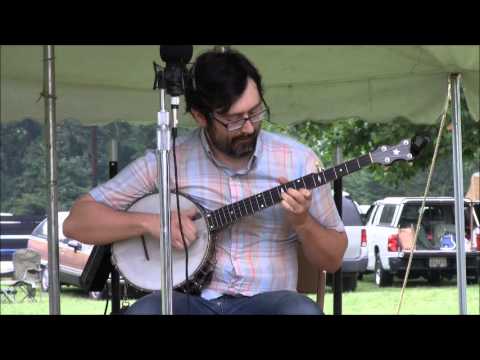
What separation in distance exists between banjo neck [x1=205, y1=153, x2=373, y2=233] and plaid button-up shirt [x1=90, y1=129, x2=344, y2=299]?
0.14 ft

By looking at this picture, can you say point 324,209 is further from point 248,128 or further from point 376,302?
point 376,302

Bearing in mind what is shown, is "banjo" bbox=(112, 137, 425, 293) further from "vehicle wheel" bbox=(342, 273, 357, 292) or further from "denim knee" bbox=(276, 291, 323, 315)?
"vehicle wheel" bbox=(342, 273, 357, 292)

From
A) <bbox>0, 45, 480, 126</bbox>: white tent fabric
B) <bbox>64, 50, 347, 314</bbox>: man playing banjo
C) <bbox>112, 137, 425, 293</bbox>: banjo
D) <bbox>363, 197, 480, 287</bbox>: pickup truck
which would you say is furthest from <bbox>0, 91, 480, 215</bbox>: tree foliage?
<bbox>64, 50, 347, 314</bbox>: man playing banjo

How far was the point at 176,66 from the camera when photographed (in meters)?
2.21

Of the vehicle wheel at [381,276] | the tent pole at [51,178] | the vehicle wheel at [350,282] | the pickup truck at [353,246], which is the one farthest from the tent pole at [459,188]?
the vehicle wheel at [381,276]

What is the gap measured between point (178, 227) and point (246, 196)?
283 mm

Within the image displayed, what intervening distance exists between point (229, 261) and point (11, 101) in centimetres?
178

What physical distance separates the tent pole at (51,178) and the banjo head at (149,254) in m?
0.46

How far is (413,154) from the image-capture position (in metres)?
2.88

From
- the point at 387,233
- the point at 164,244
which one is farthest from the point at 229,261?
the point at 387,233

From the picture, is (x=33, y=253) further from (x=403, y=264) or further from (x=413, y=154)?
(x=413, y=154)

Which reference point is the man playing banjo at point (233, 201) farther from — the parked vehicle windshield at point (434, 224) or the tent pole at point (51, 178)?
the parked vehicle windshield at point (434, 224)

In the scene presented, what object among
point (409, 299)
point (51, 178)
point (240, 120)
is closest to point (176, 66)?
point (240, 120)

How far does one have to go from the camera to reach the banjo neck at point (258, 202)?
276cm
